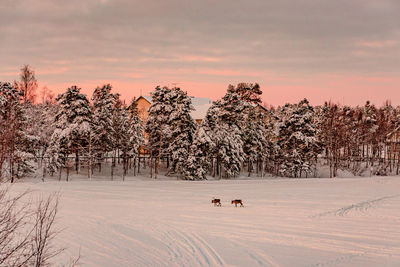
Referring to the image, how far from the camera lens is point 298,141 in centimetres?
5878

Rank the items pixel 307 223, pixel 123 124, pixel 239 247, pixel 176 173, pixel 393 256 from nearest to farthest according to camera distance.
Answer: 1. pixel 393 256
2. pixel 239 247
3. pixel 307 223
4. pixel 176 173
5. pixel 123 124

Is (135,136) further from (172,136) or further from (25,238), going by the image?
(25,238)

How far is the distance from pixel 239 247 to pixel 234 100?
41185 mm

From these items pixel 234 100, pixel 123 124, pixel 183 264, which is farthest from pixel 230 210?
pixel 123 124

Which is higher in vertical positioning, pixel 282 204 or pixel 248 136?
pixel 248 136

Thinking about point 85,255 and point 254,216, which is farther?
point 254,216

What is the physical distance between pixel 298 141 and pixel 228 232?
4424 cm

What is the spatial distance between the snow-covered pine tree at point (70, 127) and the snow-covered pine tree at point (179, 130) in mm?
10990

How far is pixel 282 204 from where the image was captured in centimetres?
2652

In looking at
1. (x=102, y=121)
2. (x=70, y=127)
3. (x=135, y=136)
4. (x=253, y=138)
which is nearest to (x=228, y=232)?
(x=70, y=127)

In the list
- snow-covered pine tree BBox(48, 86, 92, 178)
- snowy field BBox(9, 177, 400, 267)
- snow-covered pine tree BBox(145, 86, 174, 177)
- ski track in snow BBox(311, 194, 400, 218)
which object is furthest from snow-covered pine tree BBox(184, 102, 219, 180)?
ski track in snow BBox(311, 194, 400, 218)

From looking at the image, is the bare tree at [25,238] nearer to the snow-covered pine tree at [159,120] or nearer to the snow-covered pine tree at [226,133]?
the snow-covered pine tree at [159,120]

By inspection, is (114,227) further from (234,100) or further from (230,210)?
(234,100)

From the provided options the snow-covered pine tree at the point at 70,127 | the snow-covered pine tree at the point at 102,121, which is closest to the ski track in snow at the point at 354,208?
the snow-covered pine tree at the point at 70,127
